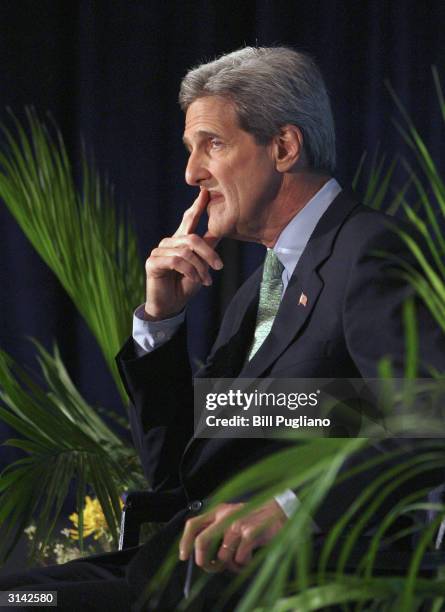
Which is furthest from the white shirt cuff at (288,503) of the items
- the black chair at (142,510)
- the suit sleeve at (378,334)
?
the black chair at (142,510)

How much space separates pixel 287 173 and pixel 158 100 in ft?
6.97

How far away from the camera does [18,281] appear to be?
12.6ft

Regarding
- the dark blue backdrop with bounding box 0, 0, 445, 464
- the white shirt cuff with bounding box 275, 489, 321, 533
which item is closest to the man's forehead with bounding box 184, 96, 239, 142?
the white shirt cuff with bounding box 275, 489, 321, 533

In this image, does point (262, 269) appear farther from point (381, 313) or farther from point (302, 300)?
point (381, 313)

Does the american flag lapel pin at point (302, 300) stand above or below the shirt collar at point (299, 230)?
below

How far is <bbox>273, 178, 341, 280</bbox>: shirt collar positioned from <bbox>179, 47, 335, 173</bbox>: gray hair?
0.06m

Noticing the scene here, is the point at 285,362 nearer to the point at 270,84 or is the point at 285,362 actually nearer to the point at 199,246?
the point at 199,246

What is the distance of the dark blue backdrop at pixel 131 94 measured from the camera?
3.43m

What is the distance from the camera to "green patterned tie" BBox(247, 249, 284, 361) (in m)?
1.67

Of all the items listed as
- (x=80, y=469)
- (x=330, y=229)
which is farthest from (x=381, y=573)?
(x=80, y=469)

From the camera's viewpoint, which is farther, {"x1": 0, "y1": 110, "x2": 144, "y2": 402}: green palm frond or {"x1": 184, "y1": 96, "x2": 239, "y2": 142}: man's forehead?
{"x1": 0, "y1": 110, "x2": 144, "y2": 402}: green palm frond

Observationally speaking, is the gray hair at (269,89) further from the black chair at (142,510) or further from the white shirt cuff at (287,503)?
the white shirt cuff at (287,503)

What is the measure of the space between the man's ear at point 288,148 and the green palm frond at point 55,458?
683mm

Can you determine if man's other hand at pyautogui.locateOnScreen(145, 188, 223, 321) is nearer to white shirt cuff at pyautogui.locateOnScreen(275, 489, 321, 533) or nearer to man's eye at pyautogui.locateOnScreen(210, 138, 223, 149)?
man's eye at pyautogui.locateOnScreen(210, 138, 223, 149)
